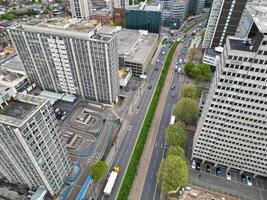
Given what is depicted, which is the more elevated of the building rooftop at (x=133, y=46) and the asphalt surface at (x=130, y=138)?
the building rooftop at (x=133, y=46)

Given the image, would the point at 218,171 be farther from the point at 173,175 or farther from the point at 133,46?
the point at 133,46

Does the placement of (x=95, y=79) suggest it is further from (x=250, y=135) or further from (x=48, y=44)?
(x=250, y=135)

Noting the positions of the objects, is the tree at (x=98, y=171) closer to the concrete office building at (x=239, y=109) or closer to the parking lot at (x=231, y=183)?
the parking lot at (x=231, y=183)

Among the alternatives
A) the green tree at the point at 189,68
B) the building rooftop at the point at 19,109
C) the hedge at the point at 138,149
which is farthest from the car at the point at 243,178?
the building rooftop at the point at 19,109

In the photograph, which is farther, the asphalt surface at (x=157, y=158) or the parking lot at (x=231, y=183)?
the asphalt surface at (x=157, y=158)

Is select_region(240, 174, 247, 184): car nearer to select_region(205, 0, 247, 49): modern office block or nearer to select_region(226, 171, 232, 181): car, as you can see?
select_region(226, 171, 232, 181): car

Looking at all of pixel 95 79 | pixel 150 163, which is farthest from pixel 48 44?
pixel 150 163

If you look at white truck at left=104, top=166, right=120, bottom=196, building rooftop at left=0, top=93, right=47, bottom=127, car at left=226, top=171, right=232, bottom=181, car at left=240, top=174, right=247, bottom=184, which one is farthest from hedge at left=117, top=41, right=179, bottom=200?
building rooftop at left=0, top=93, right=47, bottom=127
